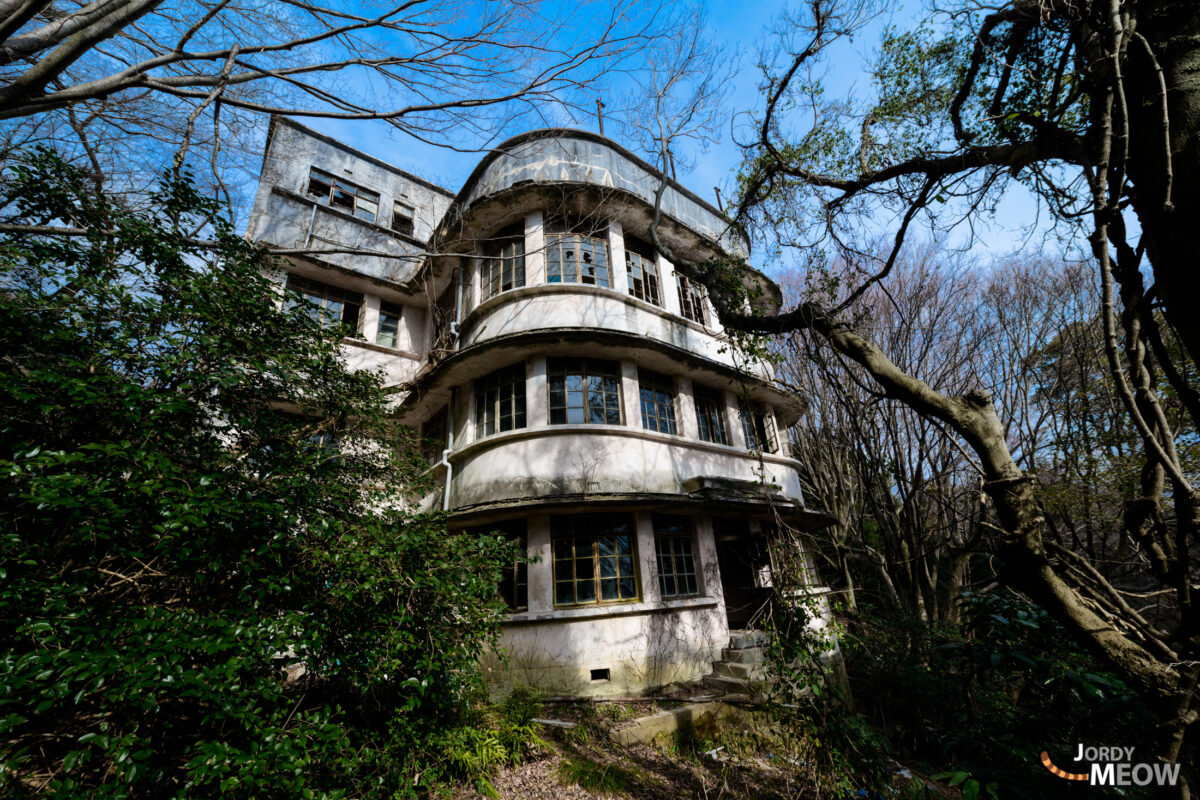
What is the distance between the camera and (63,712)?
3.10 metres

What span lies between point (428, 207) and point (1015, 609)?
54.9ft

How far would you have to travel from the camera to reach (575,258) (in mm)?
10234

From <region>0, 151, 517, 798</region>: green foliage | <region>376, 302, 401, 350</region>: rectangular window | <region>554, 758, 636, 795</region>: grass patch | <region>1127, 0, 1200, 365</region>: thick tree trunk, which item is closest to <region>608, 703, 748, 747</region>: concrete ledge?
<region>554, 758, 636, 795</region>: grass patch

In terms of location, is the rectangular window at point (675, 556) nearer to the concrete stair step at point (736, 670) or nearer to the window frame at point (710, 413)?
the concrete stair step at point (736, 670)

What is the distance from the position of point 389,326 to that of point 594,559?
8.79 metres

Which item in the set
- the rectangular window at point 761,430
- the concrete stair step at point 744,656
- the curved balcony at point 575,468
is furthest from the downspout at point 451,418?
the rectangular window at point 761,430

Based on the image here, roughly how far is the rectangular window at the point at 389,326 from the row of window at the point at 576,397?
4.21 m

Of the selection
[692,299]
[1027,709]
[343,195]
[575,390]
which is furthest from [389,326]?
[1027,709]

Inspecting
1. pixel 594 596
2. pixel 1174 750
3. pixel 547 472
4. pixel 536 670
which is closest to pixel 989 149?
pixel 1174 750

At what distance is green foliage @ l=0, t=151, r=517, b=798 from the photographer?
111 inches

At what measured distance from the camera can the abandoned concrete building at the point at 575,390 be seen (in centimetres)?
812

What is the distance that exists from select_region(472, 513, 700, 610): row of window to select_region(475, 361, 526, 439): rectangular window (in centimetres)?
191

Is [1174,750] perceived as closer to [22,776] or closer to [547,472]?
[22,776]

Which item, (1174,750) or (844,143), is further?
(844,143)
